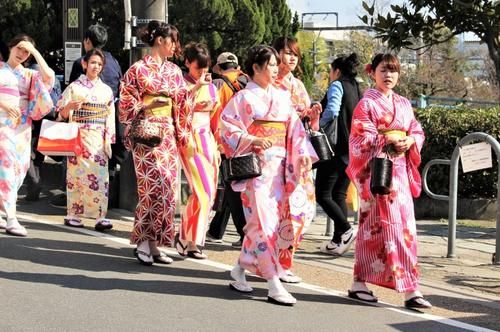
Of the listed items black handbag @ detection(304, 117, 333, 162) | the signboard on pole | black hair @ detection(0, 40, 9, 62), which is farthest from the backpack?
the signboard on pole

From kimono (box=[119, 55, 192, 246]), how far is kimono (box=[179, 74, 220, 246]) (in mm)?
341

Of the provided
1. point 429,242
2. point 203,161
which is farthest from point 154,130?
point 429,242

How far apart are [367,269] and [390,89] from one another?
131 centimetres

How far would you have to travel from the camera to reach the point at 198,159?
23.8 feet

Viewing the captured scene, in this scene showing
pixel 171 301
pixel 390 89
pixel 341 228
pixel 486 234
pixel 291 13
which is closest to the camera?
pixel 171 301

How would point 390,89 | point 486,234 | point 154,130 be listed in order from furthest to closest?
point 486,234, point 154,130, point 390,89

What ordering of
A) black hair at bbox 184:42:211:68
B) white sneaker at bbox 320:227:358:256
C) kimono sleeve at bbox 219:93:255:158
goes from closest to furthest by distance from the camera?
kimono sleeve at bbox 219:93:255:158 < black hair at bbox 184:42:211:68 < white sneaker at bbox 320:227:358:256

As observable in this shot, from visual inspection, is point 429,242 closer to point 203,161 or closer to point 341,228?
point 341,228

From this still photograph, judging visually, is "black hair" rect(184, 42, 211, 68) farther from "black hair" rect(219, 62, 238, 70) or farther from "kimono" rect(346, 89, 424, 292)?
"kimono" rect(346, 89, 424, 292)

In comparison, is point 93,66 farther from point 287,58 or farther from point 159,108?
point 287,58

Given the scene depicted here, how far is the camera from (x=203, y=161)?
7281mm

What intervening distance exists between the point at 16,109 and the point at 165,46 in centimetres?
178

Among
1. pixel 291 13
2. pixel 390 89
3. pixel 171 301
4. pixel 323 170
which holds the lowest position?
pixel 171 301

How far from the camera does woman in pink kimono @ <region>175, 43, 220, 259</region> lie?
7133mm
